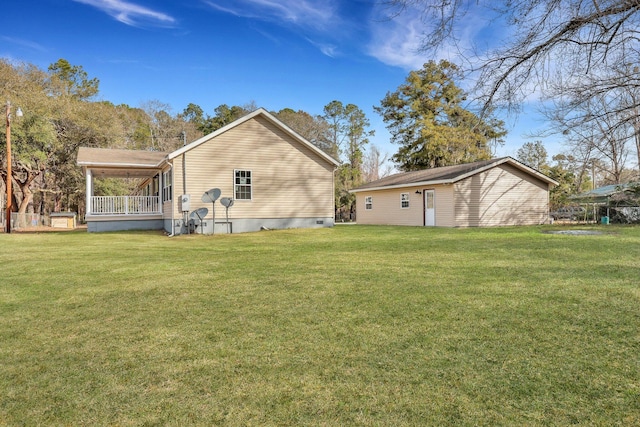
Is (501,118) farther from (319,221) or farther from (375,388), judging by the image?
(319,221)

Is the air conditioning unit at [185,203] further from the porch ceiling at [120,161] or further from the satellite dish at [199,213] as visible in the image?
the porch ceiling at [120,161]

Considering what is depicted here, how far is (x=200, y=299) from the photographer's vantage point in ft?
15.2

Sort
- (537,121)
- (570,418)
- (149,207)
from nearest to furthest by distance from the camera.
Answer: (570,418), (537,121), (149,207)

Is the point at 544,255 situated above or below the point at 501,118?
A: below

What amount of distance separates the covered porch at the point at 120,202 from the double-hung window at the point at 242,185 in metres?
3.33

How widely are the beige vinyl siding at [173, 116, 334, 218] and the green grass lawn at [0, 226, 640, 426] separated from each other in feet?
29.6

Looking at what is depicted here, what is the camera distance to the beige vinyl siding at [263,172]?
14.9 meters

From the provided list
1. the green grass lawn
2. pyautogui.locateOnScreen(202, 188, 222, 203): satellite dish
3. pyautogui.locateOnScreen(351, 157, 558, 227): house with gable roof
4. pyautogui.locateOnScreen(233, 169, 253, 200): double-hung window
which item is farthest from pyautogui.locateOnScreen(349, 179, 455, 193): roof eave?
the green grass lawn

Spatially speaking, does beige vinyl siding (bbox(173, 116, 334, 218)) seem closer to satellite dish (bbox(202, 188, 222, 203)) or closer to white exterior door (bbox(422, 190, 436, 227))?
satellite dish (bbox(202, 188, 222, 203))

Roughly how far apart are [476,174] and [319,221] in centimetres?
823

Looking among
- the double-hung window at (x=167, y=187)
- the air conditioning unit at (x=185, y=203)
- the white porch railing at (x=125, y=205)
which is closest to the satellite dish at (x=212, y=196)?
the air conditioning unit at (x=185, y=203)

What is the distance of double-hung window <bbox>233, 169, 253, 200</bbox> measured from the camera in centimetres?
1552

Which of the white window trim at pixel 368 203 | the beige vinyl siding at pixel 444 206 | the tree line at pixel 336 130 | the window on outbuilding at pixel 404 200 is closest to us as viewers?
the tree line at pixel 336 130

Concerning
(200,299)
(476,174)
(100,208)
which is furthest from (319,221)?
(200,299)
